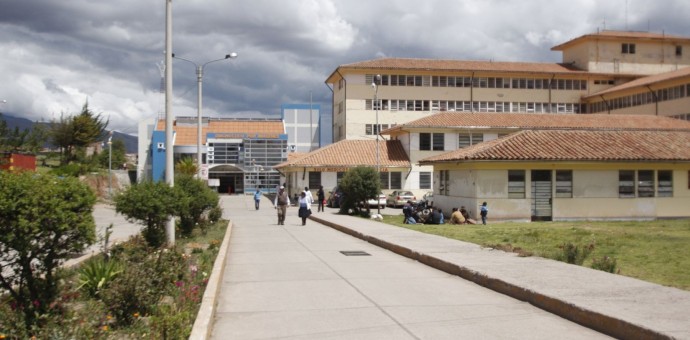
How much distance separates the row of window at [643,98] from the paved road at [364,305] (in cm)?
5607

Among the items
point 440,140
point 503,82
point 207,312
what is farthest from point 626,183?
point 503,82

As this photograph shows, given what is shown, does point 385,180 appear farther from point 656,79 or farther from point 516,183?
point 656,79

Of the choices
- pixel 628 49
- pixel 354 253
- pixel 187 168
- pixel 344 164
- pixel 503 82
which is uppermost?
pixel 628 49

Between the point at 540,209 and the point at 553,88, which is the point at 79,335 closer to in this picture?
the point at 540,209

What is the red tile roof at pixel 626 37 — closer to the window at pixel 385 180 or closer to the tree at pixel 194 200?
the window at pixel 385 180

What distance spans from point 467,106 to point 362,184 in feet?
138

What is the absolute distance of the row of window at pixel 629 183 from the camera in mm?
31848

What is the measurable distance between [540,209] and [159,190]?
2086cm

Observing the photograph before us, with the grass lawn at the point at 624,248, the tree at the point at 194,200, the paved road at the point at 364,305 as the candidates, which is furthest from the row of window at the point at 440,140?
the paved road at the point at 364,305

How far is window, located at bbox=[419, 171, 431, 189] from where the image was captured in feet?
186

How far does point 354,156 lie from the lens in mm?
57125

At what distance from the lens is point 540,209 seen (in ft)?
105

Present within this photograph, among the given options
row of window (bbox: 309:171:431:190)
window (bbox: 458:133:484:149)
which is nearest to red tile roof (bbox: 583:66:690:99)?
window (bbox: 458:133:484:149)

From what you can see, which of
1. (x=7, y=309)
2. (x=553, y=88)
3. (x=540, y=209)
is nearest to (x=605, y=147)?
(x=540, y=209)
